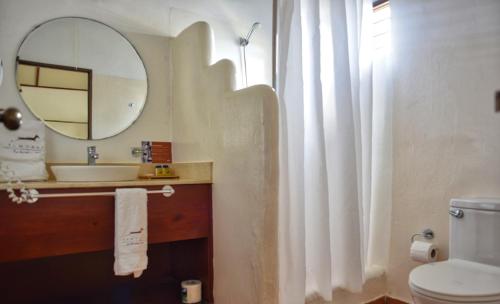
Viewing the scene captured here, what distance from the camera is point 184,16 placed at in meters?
2.14

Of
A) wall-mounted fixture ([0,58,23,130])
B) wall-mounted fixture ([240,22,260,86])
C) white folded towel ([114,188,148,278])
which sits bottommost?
white folded towel ([114,188,148,278])

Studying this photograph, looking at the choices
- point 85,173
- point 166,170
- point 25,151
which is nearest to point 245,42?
point 166,170

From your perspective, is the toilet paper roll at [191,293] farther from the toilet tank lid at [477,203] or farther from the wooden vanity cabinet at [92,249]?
the toilet tank lid at [477,203]

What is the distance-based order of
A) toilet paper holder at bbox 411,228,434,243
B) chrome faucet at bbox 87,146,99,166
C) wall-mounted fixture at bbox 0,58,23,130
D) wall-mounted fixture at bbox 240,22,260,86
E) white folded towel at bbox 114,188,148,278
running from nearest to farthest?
wall-mounted fixture at bbox 0,58,23,130 < white folded towel at bbox 114,188,148,278 < chrome faucet at bbox 87,146,99,166 < toilet paper holder at bbox 411,228,434,243 < wall-mounted fixture at bbox 240,22,260,86

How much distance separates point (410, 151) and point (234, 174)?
1.24m

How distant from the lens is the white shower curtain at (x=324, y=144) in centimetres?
156

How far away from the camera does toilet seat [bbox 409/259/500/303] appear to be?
1.24 meters

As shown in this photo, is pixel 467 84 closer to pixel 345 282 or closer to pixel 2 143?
pixel 345 282

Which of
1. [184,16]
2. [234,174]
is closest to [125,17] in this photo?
[184,16]

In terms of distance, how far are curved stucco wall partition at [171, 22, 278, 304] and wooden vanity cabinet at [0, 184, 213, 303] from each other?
146 millimetres

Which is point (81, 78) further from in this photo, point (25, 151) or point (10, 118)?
point (10, 118)

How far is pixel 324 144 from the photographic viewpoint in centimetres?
166

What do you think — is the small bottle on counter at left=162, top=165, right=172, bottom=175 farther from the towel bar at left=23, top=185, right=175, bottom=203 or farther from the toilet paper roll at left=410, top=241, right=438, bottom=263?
the toilet paper roll at left=410, top=241, right=438, bottom=263

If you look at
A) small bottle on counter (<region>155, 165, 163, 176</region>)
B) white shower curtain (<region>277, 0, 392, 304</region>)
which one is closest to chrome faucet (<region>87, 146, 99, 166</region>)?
small bottle on counter (<region>155, 165, 163, 176</region>)
